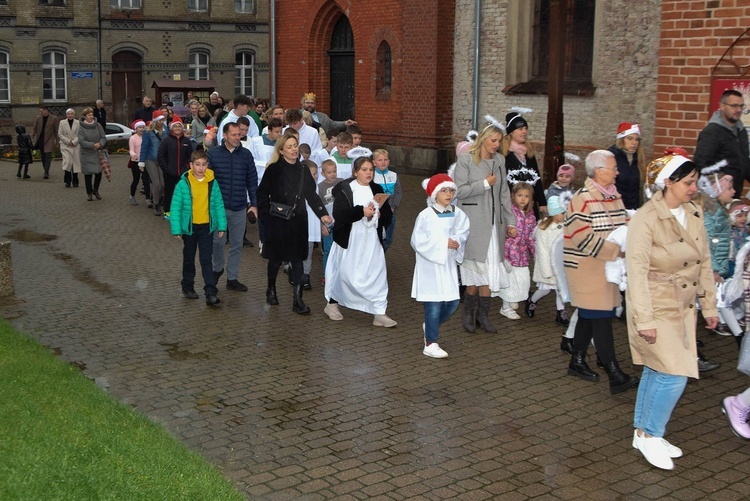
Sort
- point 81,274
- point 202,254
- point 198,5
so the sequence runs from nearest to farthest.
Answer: point 202,254 < point 81,274 < point 198,5

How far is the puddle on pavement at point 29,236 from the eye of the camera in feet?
48.5

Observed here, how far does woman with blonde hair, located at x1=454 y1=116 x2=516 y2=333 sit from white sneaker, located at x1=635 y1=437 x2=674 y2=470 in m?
3.18

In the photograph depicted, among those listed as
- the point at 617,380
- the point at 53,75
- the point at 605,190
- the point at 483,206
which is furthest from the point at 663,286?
the point at 53,75

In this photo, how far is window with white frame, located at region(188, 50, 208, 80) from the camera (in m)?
45.0

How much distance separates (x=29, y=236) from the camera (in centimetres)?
1516

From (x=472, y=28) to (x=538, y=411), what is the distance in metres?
15.9

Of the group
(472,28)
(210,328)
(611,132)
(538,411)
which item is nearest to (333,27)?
(472,28)

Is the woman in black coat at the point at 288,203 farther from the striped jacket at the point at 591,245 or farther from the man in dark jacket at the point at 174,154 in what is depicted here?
the man in dark jacket at the point at 174,154

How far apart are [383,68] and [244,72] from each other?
22.8 meters

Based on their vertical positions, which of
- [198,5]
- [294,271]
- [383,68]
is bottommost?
[294,271]

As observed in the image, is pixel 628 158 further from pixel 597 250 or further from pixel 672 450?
pixel 672 450

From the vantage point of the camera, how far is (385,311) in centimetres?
998

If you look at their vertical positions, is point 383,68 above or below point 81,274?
above

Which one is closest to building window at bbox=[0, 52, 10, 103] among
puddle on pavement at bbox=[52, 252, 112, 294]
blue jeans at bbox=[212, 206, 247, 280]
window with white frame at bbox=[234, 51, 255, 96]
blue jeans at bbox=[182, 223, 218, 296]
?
window with white frame at bbox=[234, 51, 255, 96]
